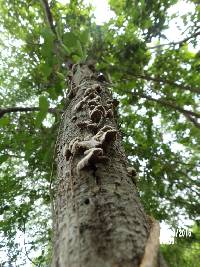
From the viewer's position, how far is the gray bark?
0.95m

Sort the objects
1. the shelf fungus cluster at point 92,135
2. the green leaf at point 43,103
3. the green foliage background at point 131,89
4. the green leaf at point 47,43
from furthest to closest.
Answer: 1. the green foliage background at point 131,89
2. the green leaf at point 47,43
3. the green leaf at point 43,103
4. the shelf fungus cluster at point 92,135

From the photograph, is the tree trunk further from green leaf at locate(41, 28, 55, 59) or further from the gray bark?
green leaf at locate(41, 28, 55, 59)

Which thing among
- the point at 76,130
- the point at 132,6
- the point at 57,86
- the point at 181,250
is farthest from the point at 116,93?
the point at 76,130

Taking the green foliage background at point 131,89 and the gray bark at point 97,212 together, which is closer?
the gray bark at point 97,212

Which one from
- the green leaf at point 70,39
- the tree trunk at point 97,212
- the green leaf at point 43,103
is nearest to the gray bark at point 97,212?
the tree trunk at point 97,212

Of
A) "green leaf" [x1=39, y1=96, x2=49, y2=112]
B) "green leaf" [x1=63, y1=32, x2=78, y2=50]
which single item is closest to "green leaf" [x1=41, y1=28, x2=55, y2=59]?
"green leaf" [x1=63, y1=32, x2=78, y2=50]

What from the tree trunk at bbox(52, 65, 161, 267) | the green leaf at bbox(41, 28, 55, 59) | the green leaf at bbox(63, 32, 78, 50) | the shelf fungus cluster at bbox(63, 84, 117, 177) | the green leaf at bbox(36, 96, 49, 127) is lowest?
the tree trunk at bbox(52, 65, 161, 267)

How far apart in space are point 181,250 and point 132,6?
4.92 meters

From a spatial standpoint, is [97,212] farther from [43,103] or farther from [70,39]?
[70,39]

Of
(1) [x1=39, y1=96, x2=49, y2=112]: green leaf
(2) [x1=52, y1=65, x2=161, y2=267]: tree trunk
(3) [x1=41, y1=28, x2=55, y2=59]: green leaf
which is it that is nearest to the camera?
(2) [x1=52, y1=65, x2=161, y2=267]: tree trunk

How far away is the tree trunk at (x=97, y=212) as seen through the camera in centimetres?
95

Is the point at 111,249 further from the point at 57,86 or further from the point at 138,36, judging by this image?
the point at 138,36

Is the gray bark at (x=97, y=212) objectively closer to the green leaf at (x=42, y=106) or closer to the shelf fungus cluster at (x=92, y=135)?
the shelf fungus cluster at (x=92, y=135)

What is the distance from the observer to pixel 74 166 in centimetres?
153
